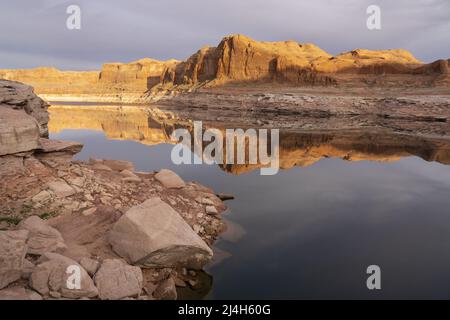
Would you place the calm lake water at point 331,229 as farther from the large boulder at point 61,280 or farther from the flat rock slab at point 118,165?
the flat rock slab at point 118,165

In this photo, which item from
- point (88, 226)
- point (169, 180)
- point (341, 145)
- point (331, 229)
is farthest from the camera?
point (341, 145)

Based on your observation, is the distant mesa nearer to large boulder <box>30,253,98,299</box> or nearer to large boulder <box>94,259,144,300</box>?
large boulder <box>94,259,144,300</box>

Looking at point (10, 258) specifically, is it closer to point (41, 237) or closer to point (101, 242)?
point (41, 237)

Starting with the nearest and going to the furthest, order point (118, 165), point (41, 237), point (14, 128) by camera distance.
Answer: point (41, 237) < point (14, 128) < point (118, 165)

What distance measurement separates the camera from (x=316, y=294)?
7227 millimetres

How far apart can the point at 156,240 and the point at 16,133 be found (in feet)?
18.1

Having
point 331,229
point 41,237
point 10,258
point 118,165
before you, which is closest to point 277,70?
point 118,165

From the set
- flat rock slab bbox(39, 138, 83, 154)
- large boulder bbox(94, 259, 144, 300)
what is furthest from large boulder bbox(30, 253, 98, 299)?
flat rock slab bbox(39, 138, 83, 154)

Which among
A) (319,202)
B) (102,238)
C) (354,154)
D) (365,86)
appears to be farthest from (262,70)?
(102,238)

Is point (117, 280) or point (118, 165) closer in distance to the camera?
point (117, 280)

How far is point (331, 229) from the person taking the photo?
35.4 ft

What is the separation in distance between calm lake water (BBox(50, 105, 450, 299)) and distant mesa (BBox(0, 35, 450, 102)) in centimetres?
6660
